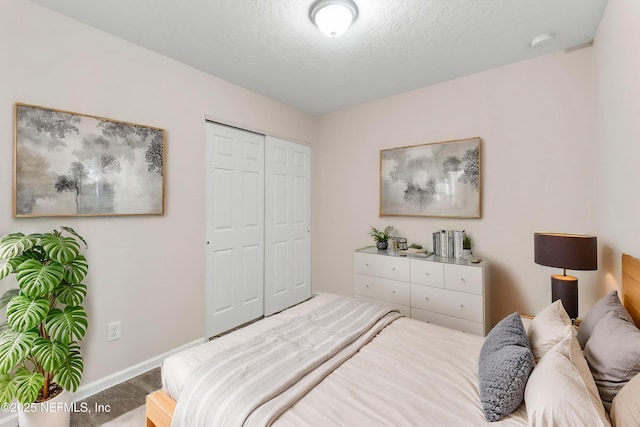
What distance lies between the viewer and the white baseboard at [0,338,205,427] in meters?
1.66

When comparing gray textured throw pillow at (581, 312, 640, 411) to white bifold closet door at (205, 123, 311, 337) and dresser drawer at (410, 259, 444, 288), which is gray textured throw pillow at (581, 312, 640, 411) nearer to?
dresser drawer at (410, 259, 444, 288)

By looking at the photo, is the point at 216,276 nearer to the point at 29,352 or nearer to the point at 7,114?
the point at 29,352

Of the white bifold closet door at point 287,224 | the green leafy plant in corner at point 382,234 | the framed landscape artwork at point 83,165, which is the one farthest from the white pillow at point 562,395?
the white bifold closet door at point 287,224

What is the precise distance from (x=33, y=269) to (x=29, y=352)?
0.41 meters

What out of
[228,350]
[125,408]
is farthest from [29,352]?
[228,350]

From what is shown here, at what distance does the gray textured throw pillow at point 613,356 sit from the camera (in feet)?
3.16

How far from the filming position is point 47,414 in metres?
1.52

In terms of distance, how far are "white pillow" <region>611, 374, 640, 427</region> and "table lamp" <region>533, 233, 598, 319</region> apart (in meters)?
1.13

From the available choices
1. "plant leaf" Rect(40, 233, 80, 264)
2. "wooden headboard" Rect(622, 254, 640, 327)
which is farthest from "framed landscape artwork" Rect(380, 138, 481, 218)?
"plant leaf" Rect(40, 233, 80, 264)

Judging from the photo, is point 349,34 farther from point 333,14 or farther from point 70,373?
point 70,373

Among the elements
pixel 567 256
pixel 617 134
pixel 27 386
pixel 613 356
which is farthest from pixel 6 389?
pixel 617 134

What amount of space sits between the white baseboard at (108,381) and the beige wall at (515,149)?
2.48 m

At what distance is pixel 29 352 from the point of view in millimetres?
1413

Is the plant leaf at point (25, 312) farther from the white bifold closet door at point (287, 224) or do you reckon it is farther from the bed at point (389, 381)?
the white bifold closet door at point (287, 224)
